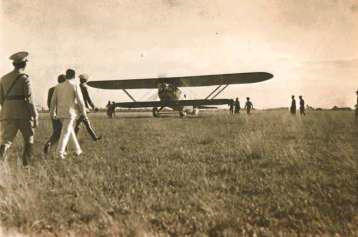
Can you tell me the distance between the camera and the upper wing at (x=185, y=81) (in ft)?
78.0

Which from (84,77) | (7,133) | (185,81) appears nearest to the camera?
(7,133)

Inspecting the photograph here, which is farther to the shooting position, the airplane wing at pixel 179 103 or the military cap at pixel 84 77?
the airplane wing at pixel 179 103

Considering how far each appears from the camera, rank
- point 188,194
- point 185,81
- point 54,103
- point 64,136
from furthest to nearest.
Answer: point 185,81 < point 54,103 < point 64,136 < point 188,194

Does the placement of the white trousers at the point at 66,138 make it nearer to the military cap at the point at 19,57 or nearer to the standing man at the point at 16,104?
the standing man at the point at 16,104

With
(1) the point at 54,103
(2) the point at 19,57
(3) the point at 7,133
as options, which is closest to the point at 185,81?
(1) the point at 54,103

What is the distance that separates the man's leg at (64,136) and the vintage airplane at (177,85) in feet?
53.1

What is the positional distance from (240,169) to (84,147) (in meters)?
4.38

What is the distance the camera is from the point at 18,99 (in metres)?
6.40

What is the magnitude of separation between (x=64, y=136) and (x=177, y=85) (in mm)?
20920

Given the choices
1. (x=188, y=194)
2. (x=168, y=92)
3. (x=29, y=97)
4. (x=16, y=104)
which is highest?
(x=168, y=92)

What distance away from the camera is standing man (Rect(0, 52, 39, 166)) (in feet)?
20.8

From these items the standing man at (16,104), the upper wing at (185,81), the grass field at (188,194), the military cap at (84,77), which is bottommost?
the grass field at (188,194)

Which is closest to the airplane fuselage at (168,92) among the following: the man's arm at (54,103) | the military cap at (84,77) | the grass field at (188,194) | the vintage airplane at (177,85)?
the vintage airplane at (177,85)

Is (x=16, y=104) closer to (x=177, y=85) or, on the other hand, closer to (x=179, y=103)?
(x=179, y=103)
